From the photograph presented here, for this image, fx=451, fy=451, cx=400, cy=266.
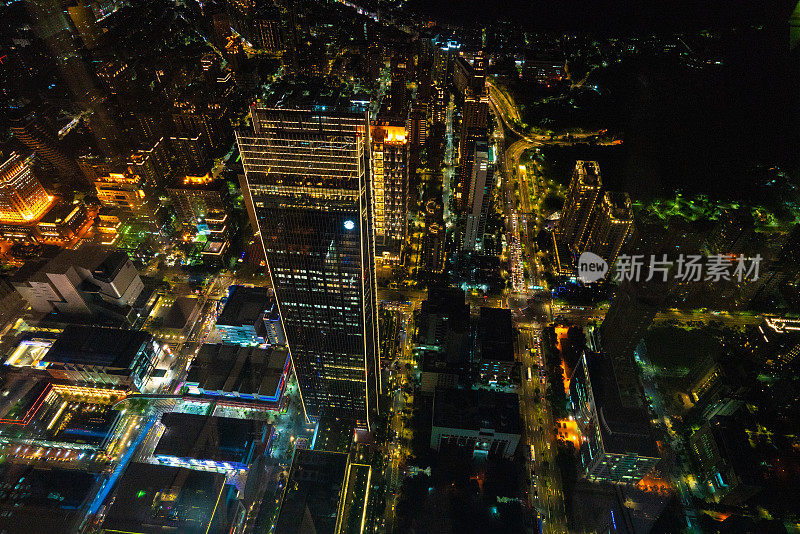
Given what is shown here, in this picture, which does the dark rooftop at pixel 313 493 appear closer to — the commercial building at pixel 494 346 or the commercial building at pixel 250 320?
the commercial building at pixel 250 320

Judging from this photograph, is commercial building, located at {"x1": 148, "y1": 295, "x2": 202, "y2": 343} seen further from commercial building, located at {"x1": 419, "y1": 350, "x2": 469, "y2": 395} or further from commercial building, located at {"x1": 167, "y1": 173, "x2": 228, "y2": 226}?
commercial building, located at {"x1": 419, "y1": 350, "x2": 469, "y2": 395}

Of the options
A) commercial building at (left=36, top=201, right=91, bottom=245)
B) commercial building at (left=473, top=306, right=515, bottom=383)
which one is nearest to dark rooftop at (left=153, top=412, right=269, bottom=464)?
commercial building at (left=473, top=306, right=515, bottom=383)

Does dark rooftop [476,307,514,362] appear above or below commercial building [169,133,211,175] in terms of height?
below

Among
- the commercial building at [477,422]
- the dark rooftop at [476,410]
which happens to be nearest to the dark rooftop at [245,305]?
the commercial building at [477,422]

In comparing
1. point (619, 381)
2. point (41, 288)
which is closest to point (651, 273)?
point (619, 381)

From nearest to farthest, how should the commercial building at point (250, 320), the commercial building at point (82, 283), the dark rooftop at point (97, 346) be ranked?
the dark rooftop at point (97, 346)
the commercial building at point (250, 320)
the commercial building at point (82, 283)

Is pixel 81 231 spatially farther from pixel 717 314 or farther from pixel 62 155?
pixel 717 314
